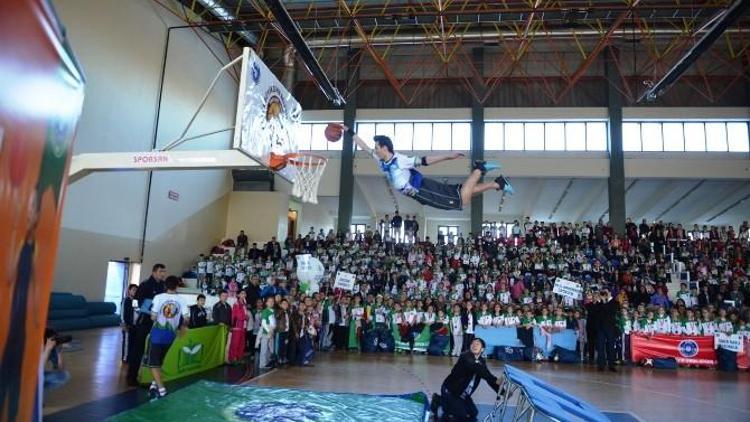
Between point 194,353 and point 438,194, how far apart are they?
506cm

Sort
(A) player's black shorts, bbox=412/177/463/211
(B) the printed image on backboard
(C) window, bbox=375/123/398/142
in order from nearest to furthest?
1. (A) player's black shorts, bbox=412/177/463/211
2. (B) the printed image on backboard
3. (C) window, bbox=375/123/398/142

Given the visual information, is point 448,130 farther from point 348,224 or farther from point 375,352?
point 375,352

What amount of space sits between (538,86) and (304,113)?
10662 millimetres

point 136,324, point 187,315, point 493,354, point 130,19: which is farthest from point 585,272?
point 130,19

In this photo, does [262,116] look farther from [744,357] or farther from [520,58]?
[520,58]

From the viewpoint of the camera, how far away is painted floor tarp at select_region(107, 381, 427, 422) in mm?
4586

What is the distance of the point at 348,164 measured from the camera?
73.4 ft

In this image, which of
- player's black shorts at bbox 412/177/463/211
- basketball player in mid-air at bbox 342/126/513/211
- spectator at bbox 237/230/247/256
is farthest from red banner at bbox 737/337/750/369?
spectator at bbox 237/230/247/256

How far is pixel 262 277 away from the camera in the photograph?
16.7 meters

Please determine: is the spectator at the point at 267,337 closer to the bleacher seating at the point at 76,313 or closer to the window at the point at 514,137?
the bleacher seating at the point at 76,313

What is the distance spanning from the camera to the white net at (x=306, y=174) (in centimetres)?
895

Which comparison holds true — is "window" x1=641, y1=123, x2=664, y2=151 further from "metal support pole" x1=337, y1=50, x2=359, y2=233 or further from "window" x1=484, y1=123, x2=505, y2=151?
"metal support pole" x1=337, y1=50, x2=359, y2=233

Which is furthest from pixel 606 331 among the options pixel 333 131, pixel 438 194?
pixel 333 131

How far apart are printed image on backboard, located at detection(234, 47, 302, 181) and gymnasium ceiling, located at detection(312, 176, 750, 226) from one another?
44.5ft
